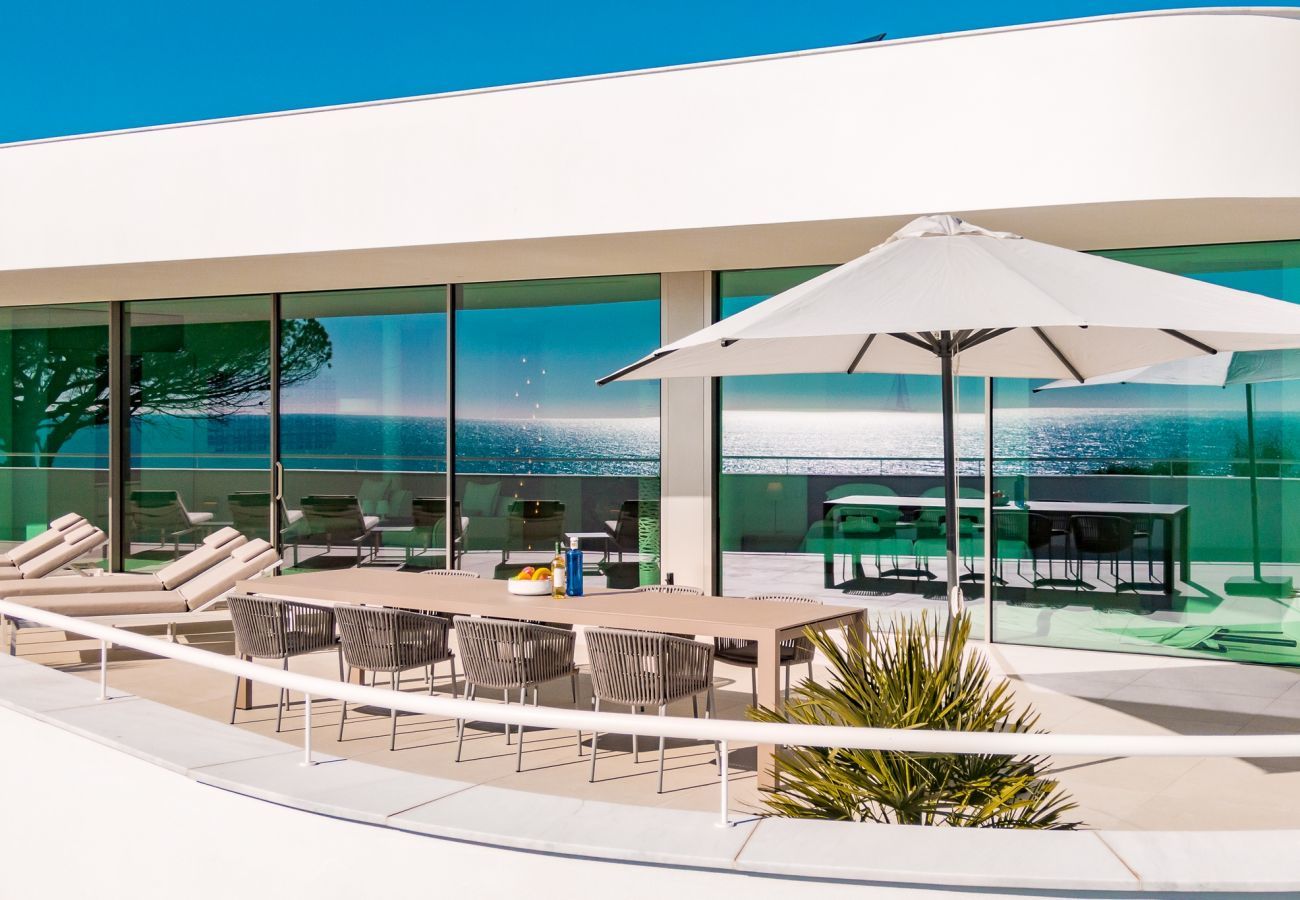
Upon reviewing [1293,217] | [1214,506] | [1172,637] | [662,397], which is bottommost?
[1172,637]

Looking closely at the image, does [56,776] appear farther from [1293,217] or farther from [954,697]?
[1293,217]

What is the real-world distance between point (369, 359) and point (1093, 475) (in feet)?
22.0

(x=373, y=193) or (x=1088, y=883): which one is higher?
(x=373, y=193)

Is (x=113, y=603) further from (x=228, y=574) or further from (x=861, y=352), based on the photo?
(x=861, y=352)

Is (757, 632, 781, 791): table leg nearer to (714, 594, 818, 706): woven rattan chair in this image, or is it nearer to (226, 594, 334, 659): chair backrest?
(714, 594, 818, 706): woven rattan chair

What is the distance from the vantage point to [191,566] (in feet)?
30.1

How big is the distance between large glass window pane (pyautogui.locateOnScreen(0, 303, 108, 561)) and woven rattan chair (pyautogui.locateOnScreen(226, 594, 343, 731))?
7211mm

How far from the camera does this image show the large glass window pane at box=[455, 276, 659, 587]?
1003cm

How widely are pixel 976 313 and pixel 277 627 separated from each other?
4438 millimetres

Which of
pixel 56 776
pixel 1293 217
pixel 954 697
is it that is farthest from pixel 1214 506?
pixel 56 776

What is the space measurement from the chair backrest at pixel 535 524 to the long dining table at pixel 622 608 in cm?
292

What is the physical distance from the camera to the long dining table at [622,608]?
5.39 metres

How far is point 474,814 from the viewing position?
3.11 metres

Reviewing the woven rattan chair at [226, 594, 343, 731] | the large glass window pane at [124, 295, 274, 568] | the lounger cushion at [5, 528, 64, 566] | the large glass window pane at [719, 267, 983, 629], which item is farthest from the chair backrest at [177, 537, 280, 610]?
the large glass window pane at [719, 267, 983, 629]
